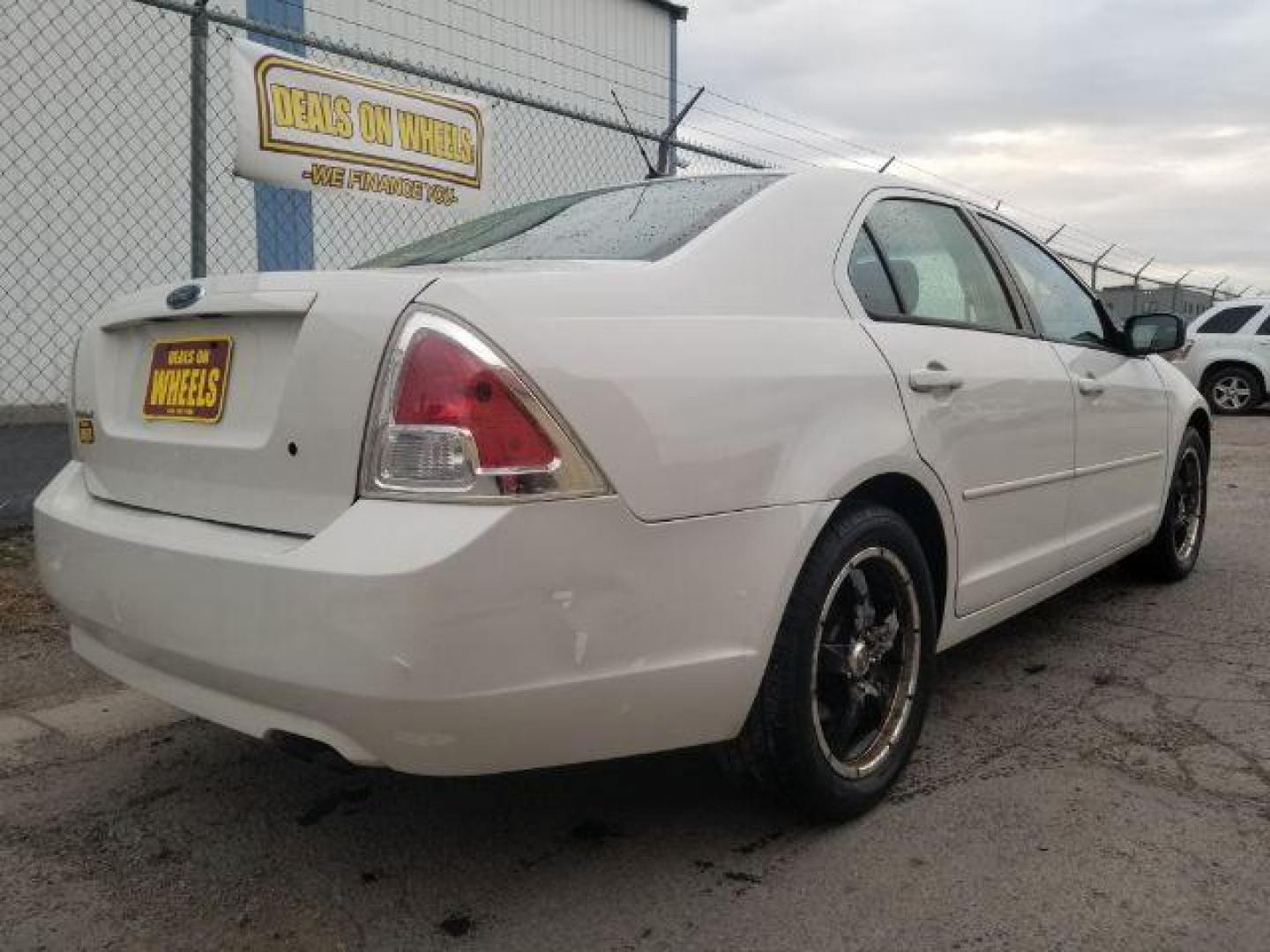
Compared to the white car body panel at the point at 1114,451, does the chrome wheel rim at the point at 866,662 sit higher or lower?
lower

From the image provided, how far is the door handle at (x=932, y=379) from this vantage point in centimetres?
267

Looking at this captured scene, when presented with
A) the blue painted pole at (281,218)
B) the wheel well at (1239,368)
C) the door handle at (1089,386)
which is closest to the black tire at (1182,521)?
the door handle at (1089,386)

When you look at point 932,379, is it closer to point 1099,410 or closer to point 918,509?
point 918,509

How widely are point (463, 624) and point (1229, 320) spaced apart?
15.3 meters

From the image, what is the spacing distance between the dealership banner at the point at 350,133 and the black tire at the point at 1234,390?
1204cm

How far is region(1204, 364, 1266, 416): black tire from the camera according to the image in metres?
14.4

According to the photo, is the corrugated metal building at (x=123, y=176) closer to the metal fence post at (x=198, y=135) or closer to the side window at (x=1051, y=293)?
the metal fence post at (x=198, y=135)

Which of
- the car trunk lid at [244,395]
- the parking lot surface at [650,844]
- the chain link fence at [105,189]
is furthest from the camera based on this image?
the chain link fence at [105,189]

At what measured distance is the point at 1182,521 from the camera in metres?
4.89

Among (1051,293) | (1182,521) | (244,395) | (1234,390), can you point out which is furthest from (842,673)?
(1234,390)

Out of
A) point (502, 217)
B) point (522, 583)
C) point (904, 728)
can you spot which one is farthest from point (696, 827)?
point (502, 217)

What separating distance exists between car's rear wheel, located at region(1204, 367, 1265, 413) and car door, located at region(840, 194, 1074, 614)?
1284 centimetres

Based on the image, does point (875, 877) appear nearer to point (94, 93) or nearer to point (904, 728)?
point (904, 728)

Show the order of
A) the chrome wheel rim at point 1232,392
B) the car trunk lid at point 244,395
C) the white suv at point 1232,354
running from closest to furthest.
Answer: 1. the car trunk lid at point 244,395
2. the white suv at point 1232,354
3. the chrome wheel rim at point 1232,392
